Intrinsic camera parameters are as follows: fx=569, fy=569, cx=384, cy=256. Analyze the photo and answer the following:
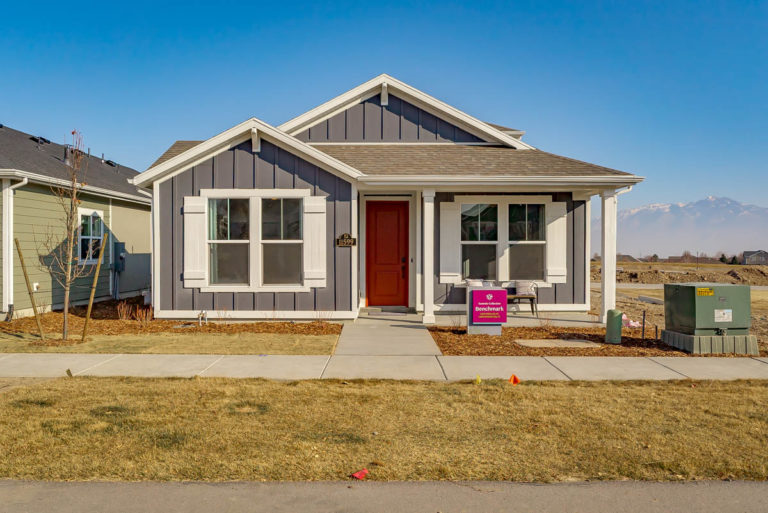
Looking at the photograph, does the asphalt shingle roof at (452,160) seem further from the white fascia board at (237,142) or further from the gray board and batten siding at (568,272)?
the gray board and batten siding at (568,272)

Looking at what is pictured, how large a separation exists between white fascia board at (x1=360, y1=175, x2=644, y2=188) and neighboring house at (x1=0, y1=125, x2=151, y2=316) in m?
5.28

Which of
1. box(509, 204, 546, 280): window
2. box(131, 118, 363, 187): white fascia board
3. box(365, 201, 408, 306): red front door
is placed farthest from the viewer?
box(365, 201, 408, 306): red front door

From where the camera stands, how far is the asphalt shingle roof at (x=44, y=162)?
1214cm

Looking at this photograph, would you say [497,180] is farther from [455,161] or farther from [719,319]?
[719,319]

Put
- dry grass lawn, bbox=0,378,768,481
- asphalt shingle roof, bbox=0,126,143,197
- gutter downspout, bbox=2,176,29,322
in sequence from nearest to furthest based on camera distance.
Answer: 1. dry grass lawn, bbox=0,378,768,481
2. gutter downspout, bbox=2,176,29,322
3. asphalt shingle roof, bbox=0,126,143,197

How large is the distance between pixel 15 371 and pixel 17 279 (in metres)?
5.71

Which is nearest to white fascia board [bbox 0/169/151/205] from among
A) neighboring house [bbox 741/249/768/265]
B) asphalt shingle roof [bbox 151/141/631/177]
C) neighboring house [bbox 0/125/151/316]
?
neighboring house [bbox 0/125/151/316]

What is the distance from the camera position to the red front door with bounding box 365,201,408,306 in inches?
496

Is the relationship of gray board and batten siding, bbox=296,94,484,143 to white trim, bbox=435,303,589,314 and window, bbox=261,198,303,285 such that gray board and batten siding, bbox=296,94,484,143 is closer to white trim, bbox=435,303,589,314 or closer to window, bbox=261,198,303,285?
window, bbox=261,198,303,285

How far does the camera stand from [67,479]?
3.77m

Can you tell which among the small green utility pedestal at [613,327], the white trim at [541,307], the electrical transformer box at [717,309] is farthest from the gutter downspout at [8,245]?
the electrical transformer box at [717,309]

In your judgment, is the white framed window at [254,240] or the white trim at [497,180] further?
the white framed window at [254,240]

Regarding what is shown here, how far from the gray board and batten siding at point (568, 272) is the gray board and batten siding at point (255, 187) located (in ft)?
7.29

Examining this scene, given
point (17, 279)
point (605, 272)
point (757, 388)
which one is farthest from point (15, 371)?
point (605, 272)
